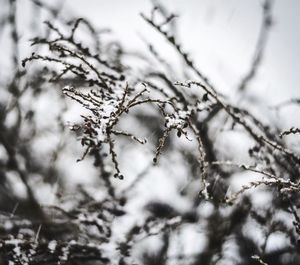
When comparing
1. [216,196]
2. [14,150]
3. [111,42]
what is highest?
[111,42]

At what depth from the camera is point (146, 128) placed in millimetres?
3666

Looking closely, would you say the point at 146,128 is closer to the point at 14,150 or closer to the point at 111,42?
the point at 111,42

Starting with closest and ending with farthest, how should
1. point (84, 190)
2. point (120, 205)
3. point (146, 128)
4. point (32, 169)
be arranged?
point (120, 205)
point (84, 190)
point (146, 128)
point (32, 169)

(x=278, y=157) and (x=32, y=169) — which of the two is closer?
(x=278, y=157)

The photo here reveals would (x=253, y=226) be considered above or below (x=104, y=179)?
below

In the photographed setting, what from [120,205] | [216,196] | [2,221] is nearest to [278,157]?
[216,196]

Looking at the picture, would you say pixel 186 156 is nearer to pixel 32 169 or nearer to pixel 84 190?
pixel 84 190

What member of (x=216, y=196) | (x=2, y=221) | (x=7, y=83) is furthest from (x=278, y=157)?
(x=7, y=83)

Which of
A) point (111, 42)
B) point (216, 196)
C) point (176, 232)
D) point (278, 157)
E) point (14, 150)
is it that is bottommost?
point (176, 232)

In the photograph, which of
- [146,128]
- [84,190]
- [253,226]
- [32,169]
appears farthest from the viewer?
[32,169]

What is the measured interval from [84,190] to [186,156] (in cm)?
113

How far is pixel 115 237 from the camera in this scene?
2.53 meters

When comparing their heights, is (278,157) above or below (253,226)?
above

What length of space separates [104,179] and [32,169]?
1411mm
